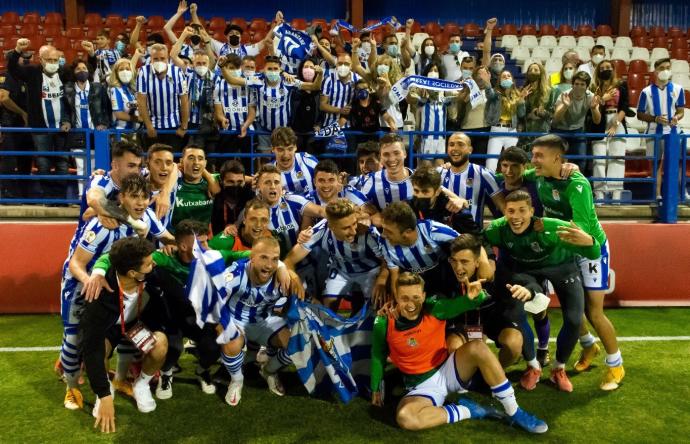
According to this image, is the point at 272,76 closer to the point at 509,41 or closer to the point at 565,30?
the point at 509,41

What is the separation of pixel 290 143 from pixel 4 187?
4501mm

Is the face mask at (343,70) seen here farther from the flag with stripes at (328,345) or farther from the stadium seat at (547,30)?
the stadium seat at (547,30)

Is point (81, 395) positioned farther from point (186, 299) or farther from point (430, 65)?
point (430, 65)

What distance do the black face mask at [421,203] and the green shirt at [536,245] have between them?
499mm

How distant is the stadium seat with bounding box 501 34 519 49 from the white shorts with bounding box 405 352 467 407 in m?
12.4

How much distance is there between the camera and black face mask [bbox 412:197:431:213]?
530cm

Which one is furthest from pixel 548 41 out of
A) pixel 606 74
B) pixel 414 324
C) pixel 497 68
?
pixel 414 324

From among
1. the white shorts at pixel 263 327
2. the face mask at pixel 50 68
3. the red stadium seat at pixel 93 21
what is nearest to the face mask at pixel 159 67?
the face mask at pixel 50 68

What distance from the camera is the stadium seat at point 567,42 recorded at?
623 inches

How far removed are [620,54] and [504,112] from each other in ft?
27.6

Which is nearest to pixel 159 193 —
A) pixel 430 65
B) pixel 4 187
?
pixel 4 187

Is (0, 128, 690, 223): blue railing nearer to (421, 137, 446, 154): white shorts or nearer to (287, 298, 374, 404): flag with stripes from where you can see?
(421, 137, 446, 154): white shorts

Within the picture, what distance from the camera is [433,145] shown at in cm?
877

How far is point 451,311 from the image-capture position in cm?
473
